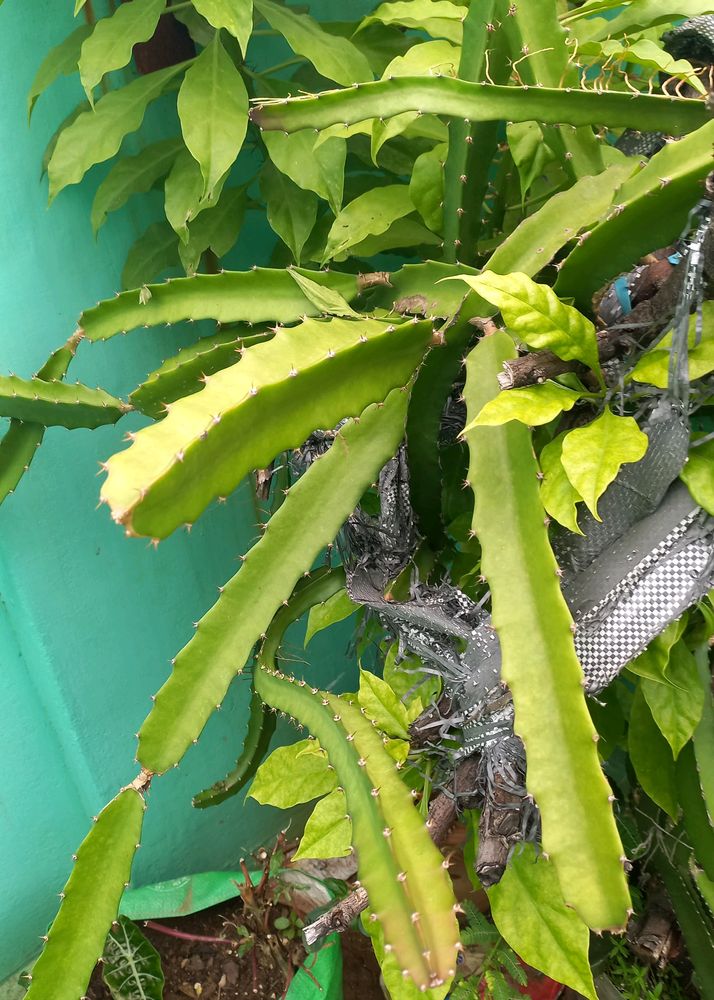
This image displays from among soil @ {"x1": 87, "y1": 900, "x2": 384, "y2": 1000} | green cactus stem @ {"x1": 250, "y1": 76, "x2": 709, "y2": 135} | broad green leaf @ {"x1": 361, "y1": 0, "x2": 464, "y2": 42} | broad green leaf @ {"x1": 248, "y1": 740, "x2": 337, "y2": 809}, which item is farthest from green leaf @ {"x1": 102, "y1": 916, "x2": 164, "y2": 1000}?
broad green leaf @ {"x1": 361, "y1": 0, "x2": 464, "y2": 42}

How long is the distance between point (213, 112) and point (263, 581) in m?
0.46

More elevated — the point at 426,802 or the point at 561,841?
the point at 561,841

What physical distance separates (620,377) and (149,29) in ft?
1.83

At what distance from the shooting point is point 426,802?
2.16ft

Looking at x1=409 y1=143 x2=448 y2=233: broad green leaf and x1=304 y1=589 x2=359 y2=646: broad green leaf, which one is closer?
x1=409 y1=143 x2=448 y2=233: broad green leaf

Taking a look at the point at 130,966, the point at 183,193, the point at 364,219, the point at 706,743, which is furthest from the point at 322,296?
the point at 130,966

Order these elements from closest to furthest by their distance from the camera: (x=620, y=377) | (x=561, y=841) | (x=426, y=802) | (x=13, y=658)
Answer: (x=561, y=841) → (x=620, y=377) → (x=426, y=802) → (x=13, y=658)

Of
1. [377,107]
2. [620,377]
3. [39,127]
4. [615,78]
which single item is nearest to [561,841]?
[620,377]

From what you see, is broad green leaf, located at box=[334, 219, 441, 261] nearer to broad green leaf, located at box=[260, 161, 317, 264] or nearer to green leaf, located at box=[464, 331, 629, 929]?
broad green leaf, located at box=[260, 161, 317, 264]

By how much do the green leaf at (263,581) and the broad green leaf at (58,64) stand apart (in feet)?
1.61

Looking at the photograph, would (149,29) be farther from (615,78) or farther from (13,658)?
(13,658)

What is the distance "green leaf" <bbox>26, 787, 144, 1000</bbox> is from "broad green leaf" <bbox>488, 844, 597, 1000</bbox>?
348 mm

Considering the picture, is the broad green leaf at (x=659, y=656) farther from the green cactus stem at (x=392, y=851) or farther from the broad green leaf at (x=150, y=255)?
the broad green leaf at (x=150, y=255)

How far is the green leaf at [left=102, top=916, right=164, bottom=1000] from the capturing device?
0.89 metres
